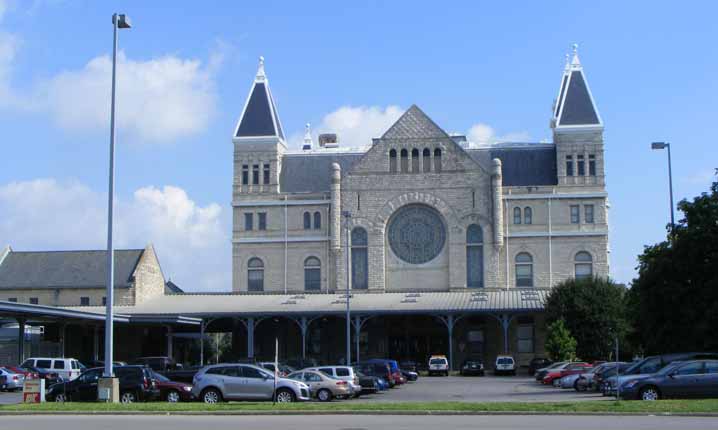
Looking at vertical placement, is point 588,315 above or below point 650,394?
above

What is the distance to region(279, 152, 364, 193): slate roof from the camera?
84.3m

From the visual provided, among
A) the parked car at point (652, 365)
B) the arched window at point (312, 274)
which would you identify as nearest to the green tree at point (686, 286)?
the parked car at point (652, 365)

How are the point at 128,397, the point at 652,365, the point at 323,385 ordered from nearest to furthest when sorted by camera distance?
1. the point at 128,397
2. the point at 652,365
3. the point at 323,385

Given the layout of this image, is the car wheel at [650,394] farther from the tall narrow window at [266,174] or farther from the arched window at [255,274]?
the tall narrow window at [266,174]

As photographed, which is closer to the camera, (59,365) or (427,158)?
(59,365)

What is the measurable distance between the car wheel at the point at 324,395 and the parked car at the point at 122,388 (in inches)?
224

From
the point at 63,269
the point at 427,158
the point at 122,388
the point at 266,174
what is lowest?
the point at 122,388

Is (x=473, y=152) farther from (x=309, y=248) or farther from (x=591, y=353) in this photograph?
(x=591, y=353)

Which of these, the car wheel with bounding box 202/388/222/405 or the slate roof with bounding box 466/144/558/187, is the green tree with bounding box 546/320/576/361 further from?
the car wheel with bounding box 202/388/222/405

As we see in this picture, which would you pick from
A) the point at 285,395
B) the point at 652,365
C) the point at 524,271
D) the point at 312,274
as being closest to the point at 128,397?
the point at 285,395

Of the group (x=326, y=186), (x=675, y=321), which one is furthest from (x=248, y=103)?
(x=675, y=321)

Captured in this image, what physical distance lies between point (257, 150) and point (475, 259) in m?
19.7

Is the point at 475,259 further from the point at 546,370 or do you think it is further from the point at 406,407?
the point at 406,407

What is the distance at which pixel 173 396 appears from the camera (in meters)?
33.9
